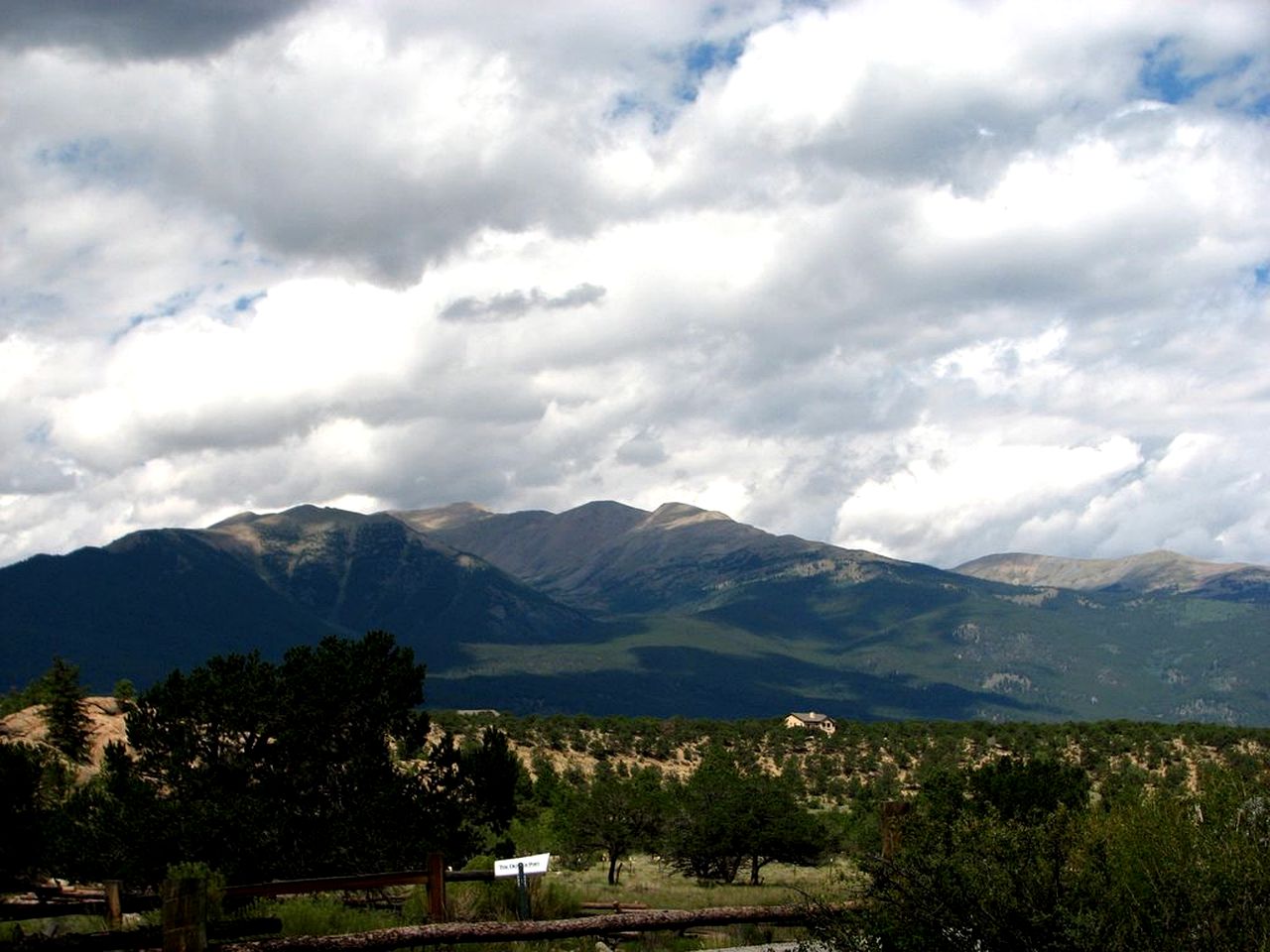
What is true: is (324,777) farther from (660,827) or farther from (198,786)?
(660,827)

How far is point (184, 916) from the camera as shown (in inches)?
470

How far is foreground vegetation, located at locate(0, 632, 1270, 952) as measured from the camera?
40.7ft

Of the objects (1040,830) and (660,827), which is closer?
(1040,830)

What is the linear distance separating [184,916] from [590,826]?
30719 mm

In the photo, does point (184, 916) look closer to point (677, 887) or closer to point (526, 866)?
point (526, 866)

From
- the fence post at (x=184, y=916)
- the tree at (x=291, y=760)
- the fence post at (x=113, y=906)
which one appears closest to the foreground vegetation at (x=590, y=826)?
the tree at (x=291, y=760)

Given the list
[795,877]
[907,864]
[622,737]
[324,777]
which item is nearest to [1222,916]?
[907,864]

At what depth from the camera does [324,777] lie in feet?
102

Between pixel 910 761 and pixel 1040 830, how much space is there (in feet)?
237

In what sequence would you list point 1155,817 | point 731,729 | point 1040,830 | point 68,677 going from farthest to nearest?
point 731,729 < point 68,677 < point 1155,817 < point 1040,830

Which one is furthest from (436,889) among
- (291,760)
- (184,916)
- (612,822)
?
(612,822)

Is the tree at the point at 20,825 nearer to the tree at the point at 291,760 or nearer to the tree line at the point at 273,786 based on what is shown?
the tree line at the point at 273,786

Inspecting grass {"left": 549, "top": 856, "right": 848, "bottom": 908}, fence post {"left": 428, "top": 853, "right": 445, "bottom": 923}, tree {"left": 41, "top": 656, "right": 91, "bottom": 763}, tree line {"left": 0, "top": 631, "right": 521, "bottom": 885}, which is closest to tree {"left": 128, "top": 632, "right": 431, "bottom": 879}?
tree line {"left": 0, "top": 631, "right": 521, "bottom": 885}

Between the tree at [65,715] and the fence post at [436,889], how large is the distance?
49.4 metres
